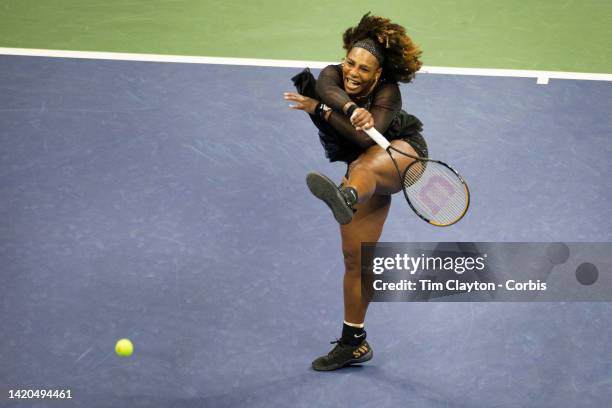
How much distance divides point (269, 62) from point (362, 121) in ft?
14.0

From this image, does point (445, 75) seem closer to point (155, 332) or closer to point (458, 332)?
point (458, 332)

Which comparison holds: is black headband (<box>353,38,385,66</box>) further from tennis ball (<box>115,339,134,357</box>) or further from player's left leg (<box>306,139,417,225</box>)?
tennis ball (<box>115,339,134,357</box>)

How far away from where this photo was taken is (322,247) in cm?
752

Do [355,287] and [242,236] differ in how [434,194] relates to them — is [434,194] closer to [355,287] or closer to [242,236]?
[355,287]

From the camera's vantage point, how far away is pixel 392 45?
19.4ft

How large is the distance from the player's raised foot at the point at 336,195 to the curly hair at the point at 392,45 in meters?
0.95

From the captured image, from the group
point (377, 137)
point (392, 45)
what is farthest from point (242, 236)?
point (392, 45)

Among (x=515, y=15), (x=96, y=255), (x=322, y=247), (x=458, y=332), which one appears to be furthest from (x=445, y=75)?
(x=96, y=255)

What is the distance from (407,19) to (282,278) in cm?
450

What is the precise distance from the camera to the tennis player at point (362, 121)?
5.61 metres

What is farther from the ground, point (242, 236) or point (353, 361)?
point (242, 236)

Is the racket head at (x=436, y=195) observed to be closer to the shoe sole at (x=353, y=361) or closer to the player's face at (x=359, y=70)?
the player's face at (x=359, y=70)

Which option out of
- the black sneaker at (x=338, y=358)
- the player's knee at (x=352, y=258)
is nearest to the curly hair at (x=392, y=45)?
the player's knee at (x=352, y=258)

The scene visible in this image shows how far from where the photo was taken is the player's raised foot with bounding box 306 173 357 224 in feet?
17.9
